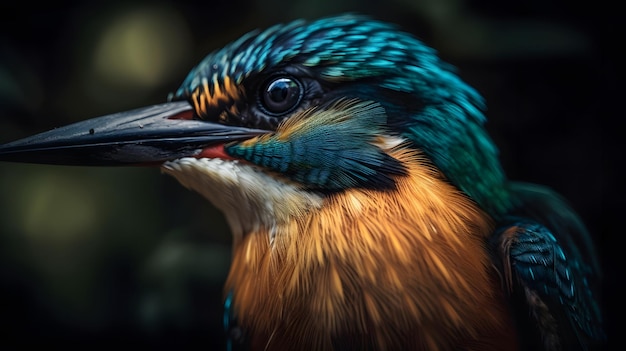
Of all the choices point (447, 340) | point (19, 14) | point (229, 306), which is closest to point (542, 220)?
point (447, 340)

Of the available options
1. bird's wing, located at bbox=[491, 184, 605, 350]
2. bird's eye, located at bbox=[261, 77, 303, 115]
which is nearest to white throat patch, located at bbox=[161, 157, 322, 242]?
bird's eye, located at bbox=[261, 77, 303, 115]

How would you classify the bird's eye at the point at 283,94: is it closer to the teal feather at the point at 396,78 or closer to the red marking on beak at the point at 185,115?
the teal feather at the point at 396,78

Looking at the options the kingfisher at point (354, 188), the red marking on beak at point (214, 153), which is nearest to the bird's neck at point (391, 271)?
the kingfisher at point (354, 188)

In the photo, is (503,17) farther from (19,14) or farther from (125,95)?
(19,14)

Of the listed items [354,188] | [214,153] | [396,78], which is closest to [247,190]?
[214,153]

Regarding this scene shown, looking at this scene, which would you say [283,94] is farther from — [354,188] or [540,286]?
[540,286]

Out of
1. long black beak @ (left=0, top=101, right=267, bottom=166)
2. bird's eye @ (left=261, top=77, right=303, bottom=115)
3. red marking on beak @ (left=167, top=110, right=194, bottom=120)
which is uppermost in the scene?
bird's eye @ (left=261, top=77, right=303, bottom=115)

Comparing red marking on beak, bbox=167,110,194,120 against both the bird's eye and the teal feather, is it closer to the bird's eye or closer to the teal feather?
the teal feather
